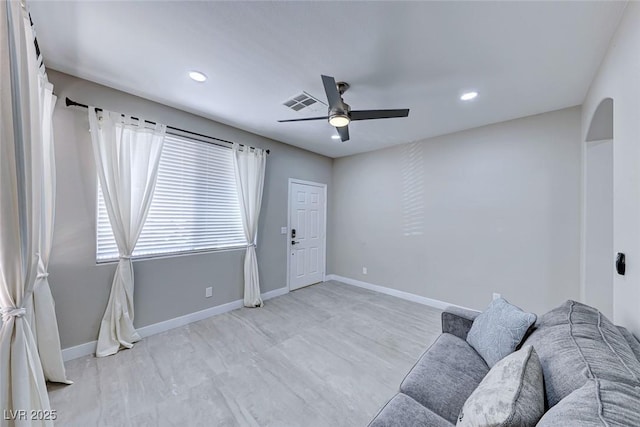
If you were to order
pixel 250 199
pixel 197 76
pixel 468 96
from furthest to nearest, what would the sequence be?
1. pixel 250 199
2. pixel 468 96
3. pixel 197 76

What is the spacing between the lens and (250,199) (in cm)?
360

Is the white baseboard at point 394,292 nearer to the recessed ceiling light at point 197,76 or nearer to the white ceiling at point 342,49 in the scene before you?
the white ceiling at point 342,49

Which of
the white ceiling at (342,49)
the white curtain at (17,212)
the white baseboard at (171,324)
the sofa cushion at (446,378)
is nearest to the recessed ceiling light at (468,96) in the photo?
the white ceiling at (342,49)

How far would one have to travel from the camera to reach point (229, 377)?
81.0 inches

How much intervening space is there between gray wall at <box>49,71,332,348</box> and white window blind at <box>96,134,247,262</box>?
0.12 m

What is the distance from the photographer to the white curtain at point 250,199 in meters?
3.52

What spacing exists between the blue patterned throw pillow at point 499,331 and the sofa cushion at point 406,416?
65 cm

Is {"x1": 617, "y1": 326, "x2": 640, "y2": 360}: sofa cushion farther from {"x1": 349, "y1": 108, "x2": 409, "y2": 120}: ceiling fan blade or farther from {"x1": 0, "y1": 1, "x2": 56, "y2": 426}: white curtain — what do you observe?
{"x1": 0, "y1": 1, "x2": 56, "y2": 426}: white curtain

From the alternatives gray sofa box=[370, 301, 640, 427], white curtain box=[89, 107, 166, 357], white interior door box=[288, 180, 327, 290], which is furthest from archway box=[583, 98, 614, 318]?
white curtain box=[89, 107, 166, 357]

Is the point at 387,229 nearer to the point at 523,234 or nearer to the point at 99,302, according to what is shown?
the point at 523,234

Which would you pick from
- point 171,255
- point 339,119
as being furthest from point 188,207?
point 339,119

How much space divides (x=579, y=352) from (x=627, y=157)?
3.95 ft

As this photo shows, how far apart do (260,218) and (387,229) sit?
2.26 metres

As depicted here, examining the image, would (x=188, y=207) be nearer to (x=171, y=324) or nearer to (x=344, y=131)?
(x=171, y=324)
